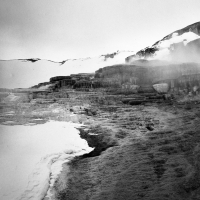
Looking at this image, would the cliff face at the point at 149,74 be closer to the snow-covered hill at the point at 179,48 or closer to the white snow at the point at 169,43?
the snow-covered hill at the point at 179,48

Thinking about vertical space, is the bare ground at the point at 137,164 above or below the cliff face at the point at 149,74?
below

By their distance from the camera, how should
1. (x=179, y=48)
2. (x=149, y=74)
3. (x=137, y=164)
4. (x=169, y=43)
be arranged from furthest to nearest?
(x=169, y=43) → (x=179, y=48) → (x=149, y=74) → (x=137, y=164)

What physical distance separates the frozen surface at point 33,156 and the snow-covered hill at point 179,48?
112 ft

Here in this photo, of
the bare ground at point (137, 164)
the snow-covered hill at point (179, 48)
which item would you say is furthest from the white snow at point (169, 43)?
the bare ground at point (137, 164)

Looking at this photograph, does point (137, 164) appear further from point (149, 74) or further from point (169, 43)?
point (169, 43)

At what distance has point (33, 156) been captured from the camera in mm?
5773

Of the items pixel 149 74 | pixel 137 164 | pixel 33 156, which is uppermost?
pixel 149 74

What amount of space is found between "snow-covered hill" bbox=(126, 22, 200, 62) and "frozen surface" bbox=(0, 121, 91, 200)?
34.2 m

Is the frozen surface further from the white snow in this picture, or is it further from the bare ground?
the white snow

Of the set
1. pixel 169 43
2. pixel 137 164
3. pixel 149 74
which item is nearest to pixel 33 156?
pixel 137 164

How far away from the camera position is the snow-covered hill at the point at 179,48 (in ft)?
120

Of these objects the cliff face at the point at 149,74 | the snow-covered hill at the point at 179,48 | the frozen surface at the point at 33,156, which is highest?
the snow-covered hill at the point at 179,48

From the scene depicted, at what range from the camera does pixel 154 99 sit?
58.4ft

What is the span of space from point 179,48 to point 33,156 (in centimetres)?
4137
